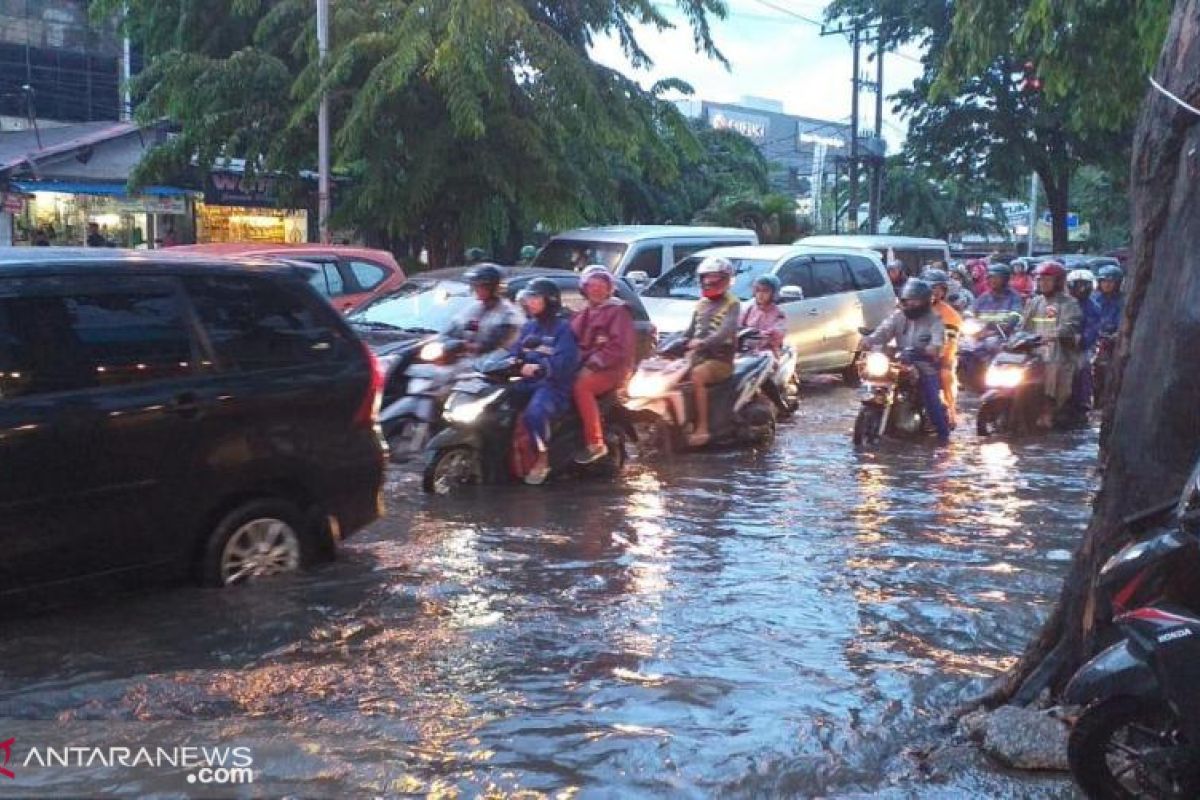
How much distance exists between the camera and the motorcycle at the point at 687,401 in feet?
36.4

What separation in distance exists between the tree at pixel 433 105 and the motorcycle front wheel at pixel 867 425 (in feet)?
21.4

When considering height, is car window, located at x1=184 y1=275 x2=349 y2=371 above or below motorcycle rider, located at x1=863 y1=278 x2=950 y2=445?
above

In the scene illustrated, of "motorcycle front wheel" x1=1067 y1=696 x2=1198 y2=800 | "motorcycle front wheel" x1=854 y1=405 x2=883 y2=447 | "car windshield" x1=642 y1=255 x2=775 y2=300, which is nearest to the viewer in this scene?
"motorcycle front wheel" x1=1067 y1=696 x2=1198 y2=800

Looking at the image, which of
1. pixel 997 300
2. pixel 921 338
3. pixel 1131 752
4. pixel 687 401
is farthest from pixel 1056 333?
pixel 1131 752

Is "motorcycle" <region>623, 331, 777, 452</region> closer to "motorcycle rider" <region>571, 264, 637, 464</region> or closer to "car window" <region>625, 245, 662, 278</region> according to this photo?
"motorcycle rider" <region>571, 264, 637, 464</region>

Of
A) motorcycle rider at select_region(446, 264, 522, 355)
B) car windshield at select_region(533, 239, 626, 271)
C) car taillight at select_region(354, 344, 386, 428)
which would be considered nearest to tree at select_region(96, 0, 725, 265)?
car windshield at select_region(533, 239, 626, 271)

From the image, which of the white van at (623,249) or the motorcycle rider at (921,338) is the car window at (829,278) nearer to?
the white van at (623,249)

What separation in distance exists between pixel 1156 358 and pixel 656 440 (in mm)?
7398

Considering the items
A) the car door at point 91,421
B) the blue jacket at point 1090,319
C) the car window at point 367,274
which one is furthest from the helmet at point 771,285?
the car door at point 91,421

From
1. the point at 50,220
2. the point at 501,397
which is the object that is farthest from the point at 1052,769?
the point at 50,220

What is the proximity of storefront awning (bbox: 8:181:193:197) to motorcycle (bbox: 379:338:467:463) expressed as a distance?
1317 centimetres

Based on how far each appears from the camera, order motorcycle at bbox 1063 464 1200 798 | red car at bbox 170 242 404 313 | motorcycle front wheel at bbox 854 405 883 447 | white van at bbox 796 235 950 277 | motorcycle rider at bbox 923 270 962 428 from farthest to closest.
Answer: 1. white van at bbox 796 235 950 277
2. red car at bbox 170 242 404 313
3. motorcycle rider at bbox 923 270 962 428
4. motorcycle front wheel at bbox 854 405 883 447
5. motorcycle at bbox 1063 464 1200 798

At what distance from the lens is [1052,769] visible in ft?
13.9

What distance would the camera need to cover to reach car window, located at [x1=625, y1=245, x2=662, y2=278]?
17.6m
